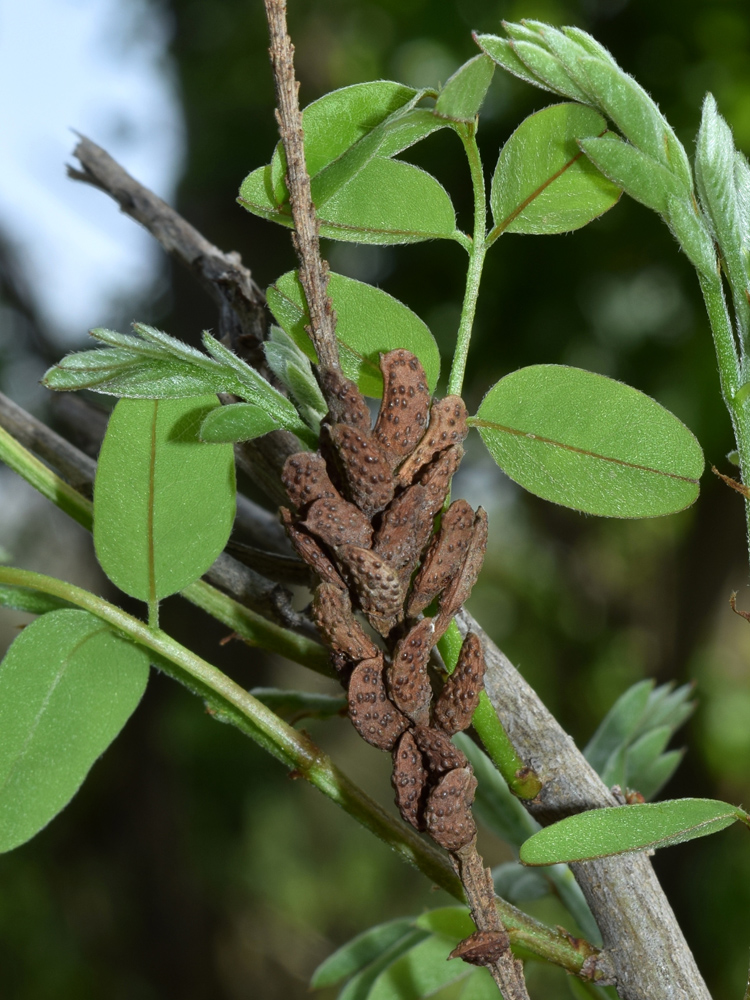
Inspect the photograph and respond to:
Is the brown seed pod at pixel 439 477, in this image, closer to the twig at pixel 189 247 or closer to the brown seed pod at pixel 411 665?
the brown seed pod at pixel 411 665

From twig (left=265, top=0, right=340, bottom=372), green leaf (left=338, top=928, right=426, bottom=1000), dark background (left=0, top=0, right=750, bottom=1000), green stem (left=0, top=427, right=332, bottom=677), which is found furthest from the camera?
dark background (left=0, top=0, right=750, bottom=1000)

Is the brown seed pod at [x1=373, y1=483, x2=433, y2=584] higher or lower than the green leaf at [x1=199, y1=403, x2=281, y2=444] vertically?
lower

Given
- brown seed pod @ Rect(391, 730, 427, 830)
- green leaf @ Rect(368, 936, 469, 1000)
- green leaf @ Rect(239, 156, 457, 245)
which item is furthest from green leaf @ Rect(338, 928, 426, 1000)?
green leaf @ Rect(239, 156, 457, 245)

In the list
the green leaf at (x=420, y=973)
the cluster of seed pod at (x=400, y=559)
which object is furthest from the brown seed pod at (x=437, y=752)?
the green leaf at (x=420, y=973)

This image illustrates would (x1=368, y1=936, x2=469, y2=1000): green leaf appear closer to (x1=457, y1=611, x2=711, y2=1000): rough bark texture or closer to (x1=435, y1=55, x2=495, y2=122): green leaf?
(x1=457, y1=611, x2=711, y2=1000): rough bark texture

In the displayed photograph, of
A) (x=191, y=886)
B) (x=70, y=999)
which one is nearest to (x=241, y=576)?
(x=191, y=886)

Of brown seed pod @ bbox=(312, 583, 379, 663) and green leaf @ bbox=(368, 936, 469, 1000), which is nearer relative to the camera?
brown seed pod @ bbox=(312, 583, 379, 663)
